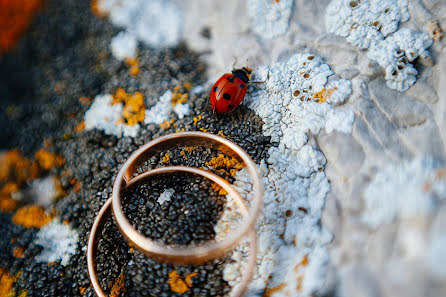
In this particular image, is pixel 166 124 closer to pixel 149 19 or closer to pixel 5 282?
pixel 149 19

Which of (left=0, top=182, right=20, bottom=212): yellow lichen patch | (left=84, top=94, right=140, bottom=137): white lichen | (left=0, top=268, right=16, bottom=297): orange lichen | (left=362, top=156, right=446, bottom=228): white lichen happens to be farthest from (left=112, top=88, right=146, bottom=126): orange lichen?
(left=362, top=156, right=446, bottom=228): white lichen

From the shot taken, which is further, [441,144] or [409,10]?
[409,10]

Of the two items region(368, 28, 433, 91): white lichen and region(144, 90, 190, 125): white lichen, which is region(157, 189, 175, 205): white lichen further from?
region(368, 28, 433, 91): white lichen

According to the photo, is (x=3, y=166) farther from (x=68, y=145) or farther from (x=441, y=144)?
(x=441, y=144)

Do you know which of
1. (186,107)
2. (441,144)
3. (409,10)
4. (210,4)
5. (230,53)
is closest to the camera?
(441,144)

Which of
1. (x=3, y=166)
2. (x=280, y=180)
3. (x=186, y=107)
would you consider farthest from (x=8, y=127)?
(x=280, y=180)

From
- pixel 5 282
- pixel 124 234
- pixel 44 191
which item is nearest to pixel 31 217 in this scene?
pixel 44 191
